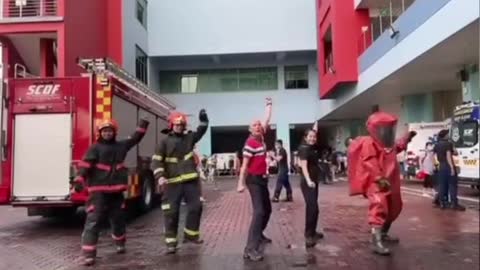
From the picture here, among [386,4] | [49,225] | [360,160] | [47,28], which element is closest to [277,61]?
[386,4]

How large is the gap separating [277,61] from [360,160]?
3543 centimetres

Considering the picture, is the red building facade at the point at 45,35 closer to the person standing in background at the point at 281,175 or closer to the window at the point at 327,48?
the person standing in background at the point at 281,175

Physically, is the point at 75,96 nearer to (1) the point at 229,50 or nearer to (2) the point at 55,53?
(2) the point at 55,53

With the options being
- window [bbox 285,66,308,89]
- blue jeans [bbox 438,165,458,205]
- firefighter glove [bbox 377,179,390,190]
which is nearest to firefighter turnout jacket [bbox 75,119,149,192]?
firefighter glove [bbox 377,179,390,190]

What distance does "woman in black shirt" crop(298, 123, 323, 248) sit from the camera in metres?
8.41

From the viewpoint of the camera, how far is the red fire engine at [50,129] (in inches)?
433

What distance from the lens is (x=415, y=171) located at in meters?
22.1

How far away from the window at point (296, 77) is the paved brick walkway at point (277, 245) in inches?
1136

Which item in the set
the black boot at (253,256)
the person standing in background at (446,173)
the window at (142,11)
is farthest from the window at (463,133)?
the window at (142,11)

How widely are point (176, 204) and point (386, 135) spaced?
300 cm

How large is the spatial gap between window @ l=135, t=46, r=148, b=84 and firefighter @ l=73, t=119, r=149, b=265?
27.7m

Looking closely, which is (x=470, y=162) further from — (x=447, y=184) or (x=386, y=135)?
(x=386, y=135)

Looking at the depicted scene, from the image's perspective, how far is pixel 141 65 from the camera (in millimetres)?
37594

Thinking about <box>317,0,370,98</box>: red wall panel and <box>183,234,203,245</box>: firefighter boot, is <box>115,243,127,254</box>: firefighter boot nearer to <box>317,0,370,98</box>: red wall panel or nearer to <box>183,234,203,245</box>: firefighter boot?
<box>183,234,203,245</box>: firefighter boot
